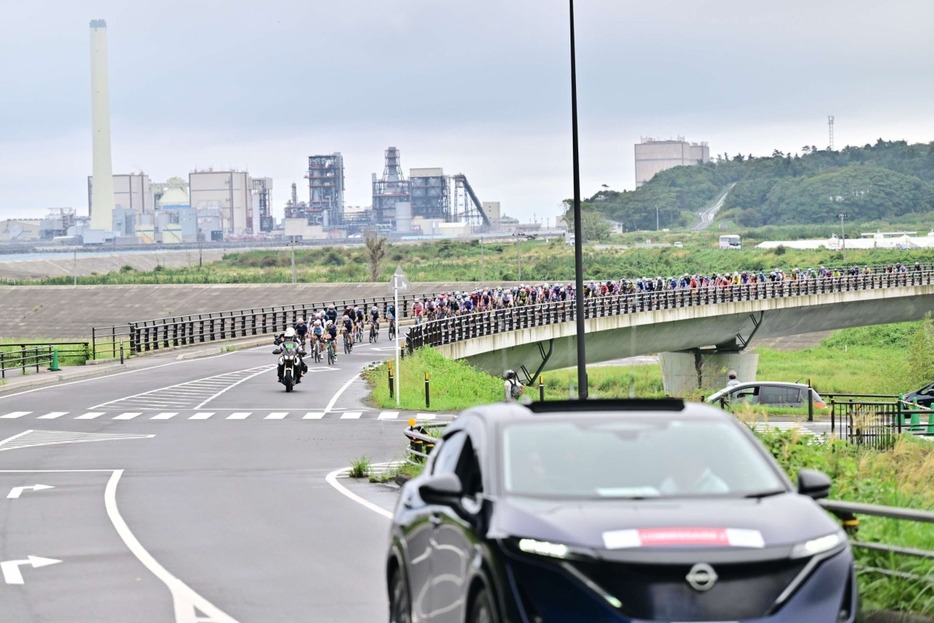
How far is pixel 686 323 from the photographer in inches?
3428

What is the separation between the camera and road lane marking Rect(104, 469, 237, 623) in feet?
37.9

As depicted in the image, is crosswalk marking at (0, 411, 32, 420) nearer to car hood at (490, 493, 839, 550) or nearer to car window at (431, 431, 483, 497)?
car window at (431, 431, 483, 497)

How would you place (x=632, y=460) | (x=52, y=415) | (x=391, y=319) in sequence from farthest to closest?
(x=391, y=319) < (x=52, y=415) < (x=632, y=460)

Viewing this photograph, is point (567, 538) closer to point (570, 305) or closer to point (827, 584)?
point (827, 584)

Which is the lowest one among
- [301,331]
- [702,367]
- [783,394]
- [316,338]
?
[702,367]

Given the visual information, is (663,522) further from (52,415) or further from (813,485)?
(52,415)

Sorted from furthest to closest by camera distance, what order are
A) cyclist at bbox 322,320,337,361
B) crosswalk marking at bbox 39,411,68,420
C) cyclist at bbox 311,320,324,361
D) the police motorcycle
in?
cyclist at bbox 311,320,324,361
cyclist at bbox 322,320,337,361
the police motorcycle
crosswalk marking at bbox 39,411,68,420

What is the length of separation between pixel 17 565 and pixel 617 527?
9.48 m

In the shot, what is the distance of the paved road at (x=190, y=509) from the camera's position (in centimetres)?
1252

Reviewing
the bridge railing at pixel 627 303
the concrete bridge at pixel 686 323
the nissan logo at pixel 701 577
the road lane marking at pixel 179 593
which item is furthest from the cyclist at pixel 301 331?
the nissan logo at pixel 701 577

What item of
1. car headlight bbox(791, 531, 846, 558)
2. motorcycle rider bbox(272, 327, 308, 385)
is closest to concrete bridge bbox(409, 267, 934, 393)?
motorcycle rider bbox(272, 327, 308, 385)

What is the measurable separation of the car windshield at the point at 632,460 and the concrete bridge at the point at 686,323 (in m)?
46.9

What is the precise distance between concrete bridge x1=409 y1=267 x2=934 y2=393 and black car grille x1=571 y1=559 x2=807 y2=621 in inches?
1904

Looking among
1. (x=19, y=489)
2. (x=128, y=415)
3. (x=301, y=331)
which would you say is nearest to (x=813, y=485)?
(x=19, y=489)
